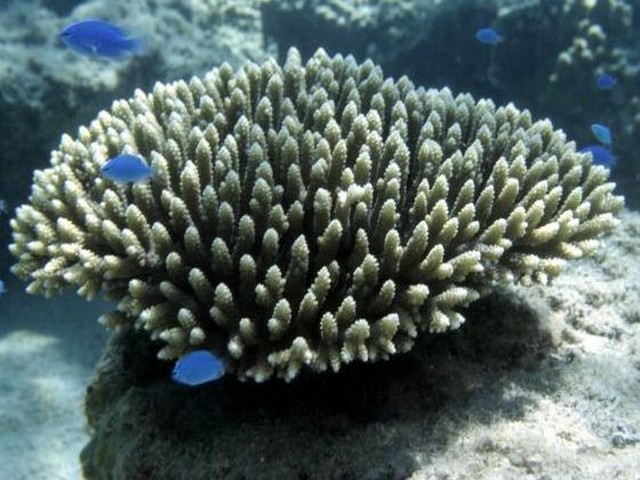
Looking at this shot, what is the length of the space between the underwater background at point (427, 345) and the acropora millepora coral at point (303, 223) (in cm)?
42

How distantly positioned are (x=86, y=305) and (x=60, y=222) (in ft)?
18.9

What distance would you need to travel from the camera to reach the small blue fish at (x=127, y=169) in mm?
3486

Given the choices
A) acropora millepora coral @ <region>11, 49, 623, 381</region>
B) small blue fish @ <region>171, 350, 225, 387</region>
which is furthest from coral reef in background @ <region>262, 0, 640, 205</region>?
small blue fish @ <region>171, 350, 225, 387</region>

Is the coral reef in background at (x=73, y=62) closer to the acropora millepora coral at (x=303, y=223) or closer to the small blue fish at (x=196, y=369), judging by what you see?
the acropora millepora coral at (x=303, y=223)

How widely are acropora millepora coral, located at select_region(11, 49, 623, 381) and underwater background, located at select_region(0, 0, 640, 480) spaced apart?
421 millimetres

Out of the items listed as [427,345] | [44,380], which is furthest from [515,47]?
[44,380]

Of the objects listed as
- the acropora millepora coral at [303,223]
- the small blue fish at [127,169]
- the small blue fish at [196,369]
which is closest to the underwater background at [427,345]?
the acropora millepora coral at [303,223]

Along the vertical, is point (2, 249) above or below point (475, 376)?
above

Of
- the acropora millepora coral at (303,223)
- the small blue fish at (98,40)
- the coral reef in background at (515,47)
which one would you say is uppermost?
→ the coral reef in background at (515,47)

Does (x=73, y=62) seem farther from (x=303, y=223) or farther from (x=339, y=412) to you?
(x=339, y=412)

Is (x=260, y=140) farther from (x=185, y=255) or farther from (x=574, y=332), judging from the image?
(x=574, y=332)

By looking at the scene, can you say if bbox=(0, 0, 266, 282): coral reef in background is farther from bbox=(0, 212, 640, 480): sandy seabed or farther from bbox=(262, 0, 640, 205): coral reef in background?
bbox=(0, 212, 640, 480): sandy seabed

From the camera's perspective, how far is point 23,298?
912cm

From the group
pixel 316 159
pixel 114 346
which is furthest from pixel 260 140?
pixel 114 346
